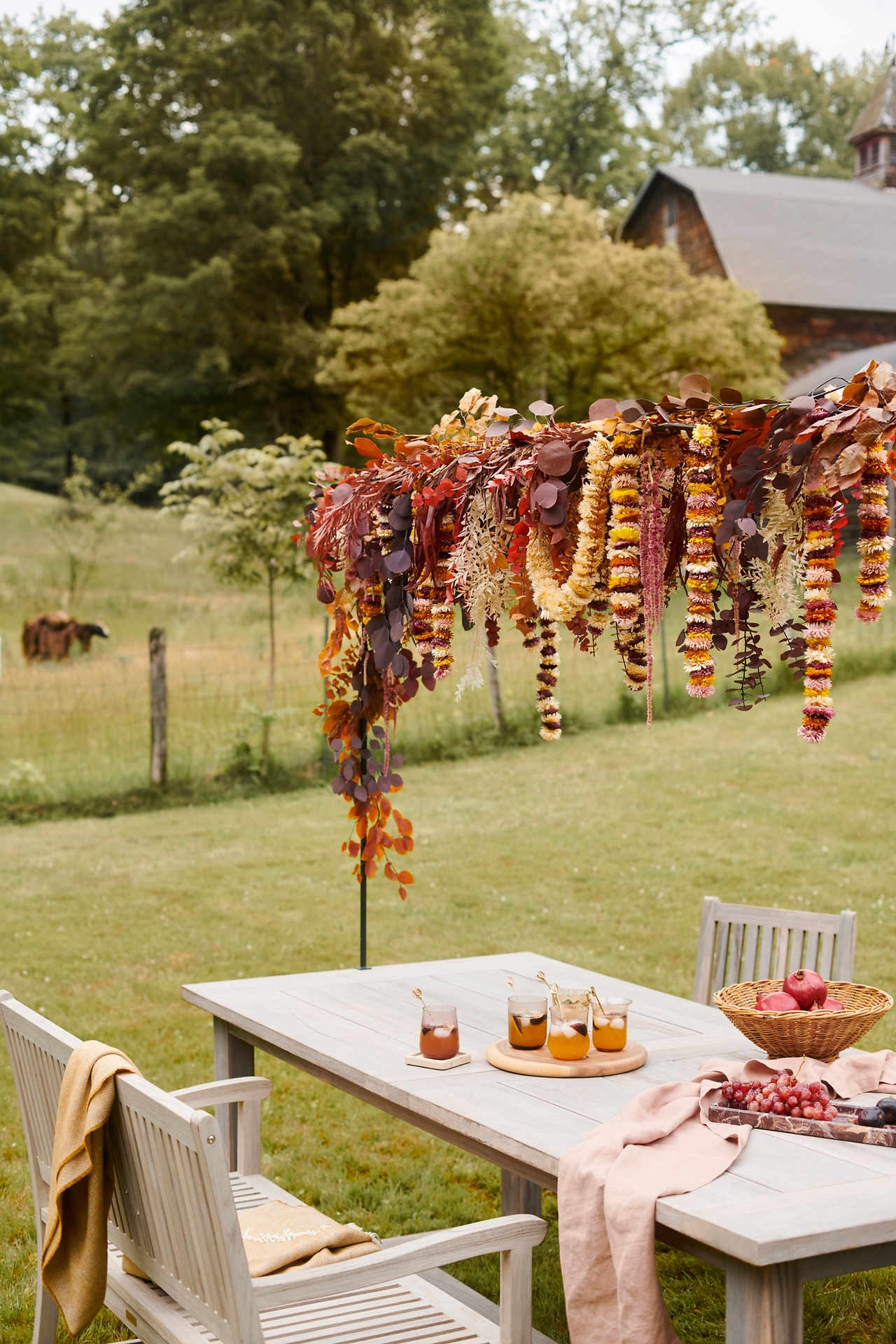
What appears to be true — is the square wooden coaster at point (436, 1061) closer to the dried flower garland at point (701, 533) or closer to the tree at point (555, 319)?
the dried flower garland at point (701, 533)

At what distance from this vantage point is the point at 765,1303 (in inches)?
77.1

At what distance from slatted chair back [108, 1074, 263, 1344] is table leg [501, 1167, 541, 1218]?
1.26 m

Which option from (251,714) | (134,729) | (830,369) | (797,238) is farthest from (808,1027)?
(797,238)

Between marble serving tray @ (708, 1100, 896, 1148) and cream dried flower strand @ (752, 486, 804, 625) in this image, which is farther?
cream dried flower strand @ (752, 486, 804, 625)

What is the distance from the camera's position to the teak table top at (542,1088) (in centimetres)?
200

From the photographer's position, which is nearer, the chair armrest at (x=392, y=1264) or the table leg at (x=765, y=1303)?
the table leg at (x=765, y=1303)

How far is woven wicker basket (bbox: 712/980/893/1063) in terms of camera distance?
8.62 feet

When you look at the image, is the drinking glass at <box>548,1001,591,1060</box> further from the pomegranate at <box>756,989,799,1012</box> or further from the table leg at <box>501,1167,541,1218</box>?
the table leg at <box>501,1167,541,1218</box>

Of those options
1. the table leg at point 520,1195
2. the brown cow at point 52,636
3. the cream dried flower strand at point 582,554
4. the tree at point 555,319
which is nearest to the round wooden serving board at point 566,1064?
the table leg at point 520,1195

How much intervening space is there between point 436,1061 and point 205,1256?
800mm

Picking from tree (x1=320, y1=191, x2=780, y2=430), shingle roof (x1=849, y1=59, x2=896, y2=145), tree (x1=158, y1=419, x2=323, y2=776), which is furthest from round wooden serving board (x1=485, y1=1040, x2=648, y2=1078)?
shingle roof (x1=849, y1=59, x2=896, y2=145)

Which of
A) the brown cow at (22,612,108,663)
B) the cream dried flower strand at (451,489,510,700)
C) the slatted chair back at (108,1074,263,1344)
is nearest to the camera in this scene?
the slatted chair back at (108,1074,263,1344)

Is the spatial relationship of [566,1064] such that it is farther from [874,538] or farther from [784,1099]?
[874,538]

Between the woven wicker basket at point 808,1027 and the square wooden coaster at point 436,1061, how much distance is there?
22.2 inches
